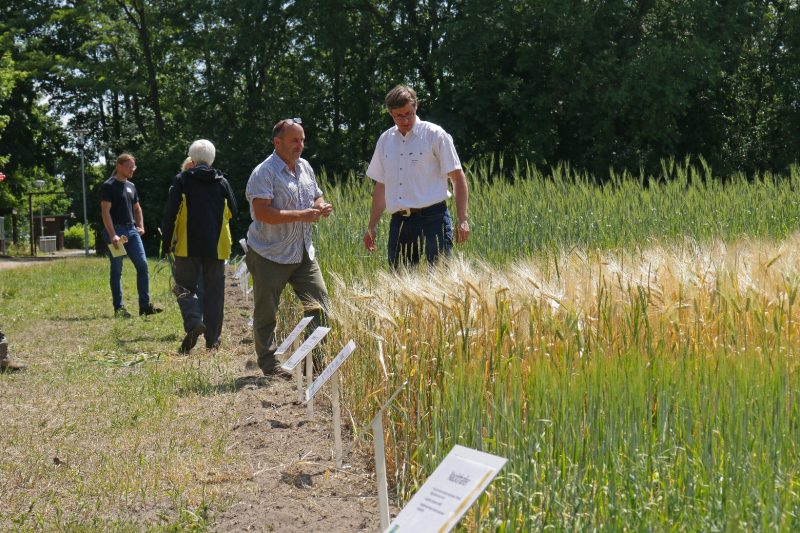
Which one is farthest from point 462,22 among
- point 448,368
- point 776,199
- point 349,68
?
point 448,368

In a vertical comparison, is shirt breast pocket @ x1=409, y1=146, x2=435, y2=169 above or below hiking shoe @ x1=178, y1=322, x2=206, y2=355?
above

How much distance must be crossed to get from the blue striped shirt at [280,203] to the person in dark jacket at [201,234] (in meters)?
1.37

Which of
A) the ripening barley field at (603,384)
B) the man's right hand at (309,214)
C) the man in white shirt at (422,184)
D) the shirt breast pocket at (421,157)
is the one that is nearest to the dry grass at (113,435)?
the ripening barley field at (603,384)

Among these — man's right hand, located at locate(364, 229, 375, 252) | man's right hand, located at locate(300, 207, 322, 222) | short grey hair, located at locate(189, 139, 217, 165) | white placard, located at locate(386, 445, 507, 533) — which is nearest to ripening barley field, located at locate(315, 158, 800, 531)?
white placard, located at locate(386, 445, 507, 533)

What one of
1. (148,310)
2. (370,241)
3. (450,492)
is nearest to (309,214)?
(370,241)

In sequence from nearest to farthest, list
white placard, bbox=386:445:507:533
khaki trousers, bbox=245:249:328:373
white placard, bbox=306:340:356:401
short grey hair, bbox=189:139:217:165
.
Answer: white placard, bbox=386:445:507:533 → white placard, bbox=306:340:356:401 → khaki trousers, bbox=245:249:328:373 → short grey hair, bbox=189:139:217:165

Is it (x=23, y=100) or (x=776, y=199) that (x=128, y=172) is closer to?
(x=776, y=199)

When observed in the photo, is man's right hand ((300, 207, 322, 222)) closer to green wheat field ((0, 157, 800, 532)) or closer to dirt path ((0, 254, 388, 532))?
green wheat field ((0, 157, 800, 532))

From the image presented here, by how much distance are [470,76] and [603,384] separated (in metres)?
24.0

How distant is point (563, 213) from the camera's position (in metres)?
9.12

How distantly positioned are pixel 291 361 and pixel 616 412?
7.25 ft

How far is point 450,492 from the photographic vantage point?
2262 millimetres

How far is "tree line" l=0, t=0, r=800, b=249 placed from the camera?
24500 millimetres

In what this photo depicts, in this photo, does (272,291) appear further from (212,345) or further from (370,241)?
(212,345)
